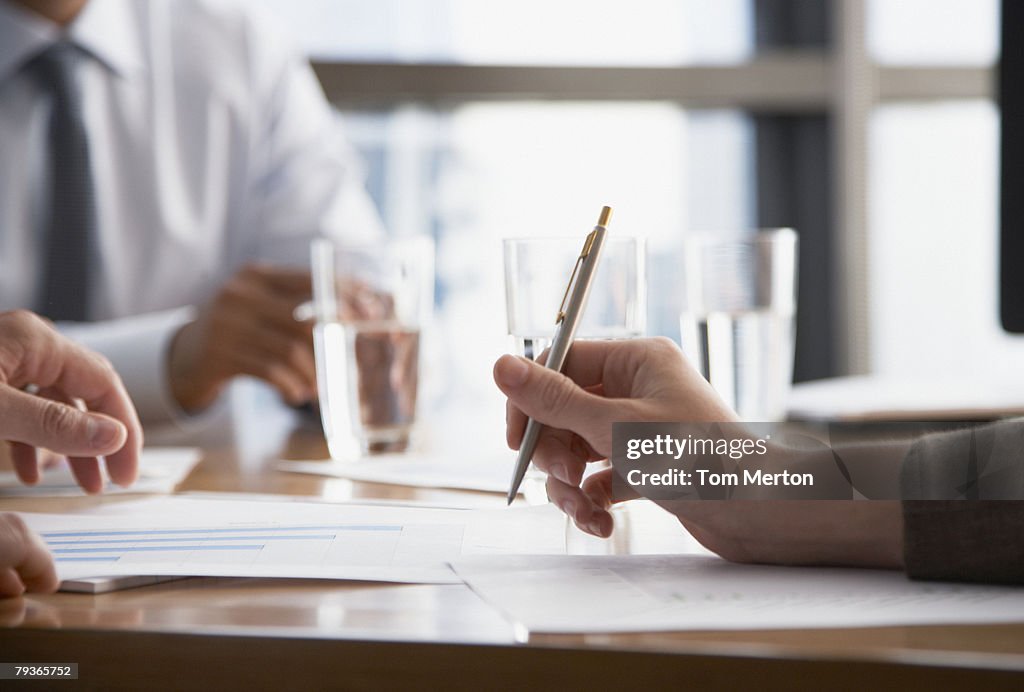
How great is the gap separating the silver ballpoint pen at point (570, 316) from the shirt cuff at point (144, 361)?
25.4 inches

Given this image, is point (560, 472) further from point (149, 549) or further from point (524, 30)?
point (524, 30)

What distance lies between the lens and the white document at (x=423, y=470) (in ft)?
2.36

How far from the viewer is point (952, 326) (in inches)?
89.4

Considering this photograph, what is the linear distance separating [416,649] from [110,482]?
0.42 m

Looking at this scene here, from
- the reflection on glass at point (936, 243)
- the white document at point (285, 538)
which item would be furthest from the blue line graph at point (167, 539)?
the reflection on glass at point (936, 243)

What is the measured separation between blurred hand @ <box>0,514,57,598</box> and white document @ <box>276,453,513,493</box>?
32cm

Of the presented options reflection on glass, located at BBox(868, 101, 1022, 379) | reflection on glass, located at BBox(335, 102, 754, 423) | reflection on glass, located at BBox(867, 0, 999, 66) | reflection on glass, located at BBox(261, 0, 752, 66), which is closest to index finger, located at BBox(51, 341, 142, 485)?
reflection on glass, located at BBox(335, 102, 754, 423)

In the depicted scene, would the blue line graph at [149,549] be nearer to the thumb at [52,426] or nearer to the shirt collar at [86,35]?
the thumb at [52,426]

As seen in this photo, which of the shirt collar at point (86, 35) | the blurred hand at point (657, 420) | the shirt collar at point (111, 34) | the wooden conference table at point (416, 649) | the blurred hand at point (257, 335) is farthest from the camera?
the shirt collar at point (111, 34)

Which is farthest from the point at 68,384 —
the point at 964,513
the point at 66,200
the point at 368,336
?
the point at 66,200

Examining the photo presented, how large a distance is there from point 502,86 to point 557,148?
171 mm

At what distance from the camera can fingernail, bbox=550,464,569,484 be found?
20.1 inches

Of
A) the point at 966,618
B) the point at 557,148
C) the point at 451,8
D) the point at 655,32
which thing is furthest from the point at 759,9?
the point at 966,618

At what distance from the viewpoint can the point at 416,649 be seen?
1.12 feet
